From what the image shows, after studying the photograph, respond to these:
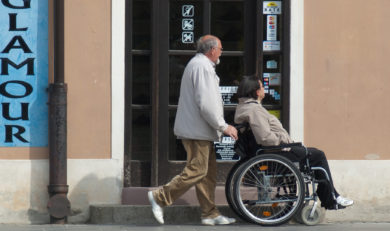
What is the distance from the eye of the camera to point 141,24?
9.30 metres

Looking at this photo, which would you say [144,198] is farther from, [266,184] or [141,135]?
[266,184]

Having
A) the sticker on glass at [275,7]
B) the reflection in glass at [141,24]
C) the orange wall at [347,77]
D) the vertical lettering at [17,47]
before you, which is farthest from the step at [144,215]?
the sticker on glass at [275,7]

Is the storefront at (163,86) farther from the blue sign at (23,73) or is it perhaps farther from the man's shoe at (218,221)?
the man's shoe at (218,221)

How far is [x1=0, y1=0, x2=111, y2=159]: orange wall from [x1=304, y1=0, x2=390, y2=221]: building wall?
2072 mm

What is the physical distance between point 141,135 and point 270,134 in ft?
5.29

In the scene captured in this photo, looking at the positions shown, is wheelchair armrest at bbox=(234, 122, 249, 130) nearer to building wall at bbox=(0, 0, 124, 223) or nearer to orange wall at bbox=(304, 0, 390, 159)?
orange wall at bbox=(304, 0, 390, 159)

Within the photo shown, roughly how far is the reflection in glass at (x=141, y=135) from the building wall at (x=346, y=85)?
162 cm

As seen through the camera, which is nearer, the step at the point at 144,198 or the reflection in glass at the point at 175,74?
the step at the point at 144,198

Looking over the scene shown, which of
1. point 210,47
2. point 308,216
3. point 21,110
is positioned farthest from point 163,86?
point 308,216

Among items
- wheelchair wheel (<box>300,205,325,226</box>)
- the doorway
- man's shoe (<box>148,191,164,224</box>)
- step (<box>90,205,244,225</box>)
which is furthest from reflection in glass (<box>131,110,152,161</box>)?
wheelchair wheel (<box>300,205,325,226</box>)

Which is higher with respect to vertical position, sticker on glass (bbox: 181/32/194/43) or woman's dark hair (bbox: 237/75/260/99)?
sticker on glass (bbox: 181/32/194/43)

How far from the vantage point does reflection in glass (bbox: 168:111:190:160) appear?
30.7 feet

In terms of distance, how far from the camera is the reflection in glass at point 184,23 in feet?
30.6

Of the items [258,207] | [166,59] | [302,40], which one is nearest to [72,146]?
[166,59]
